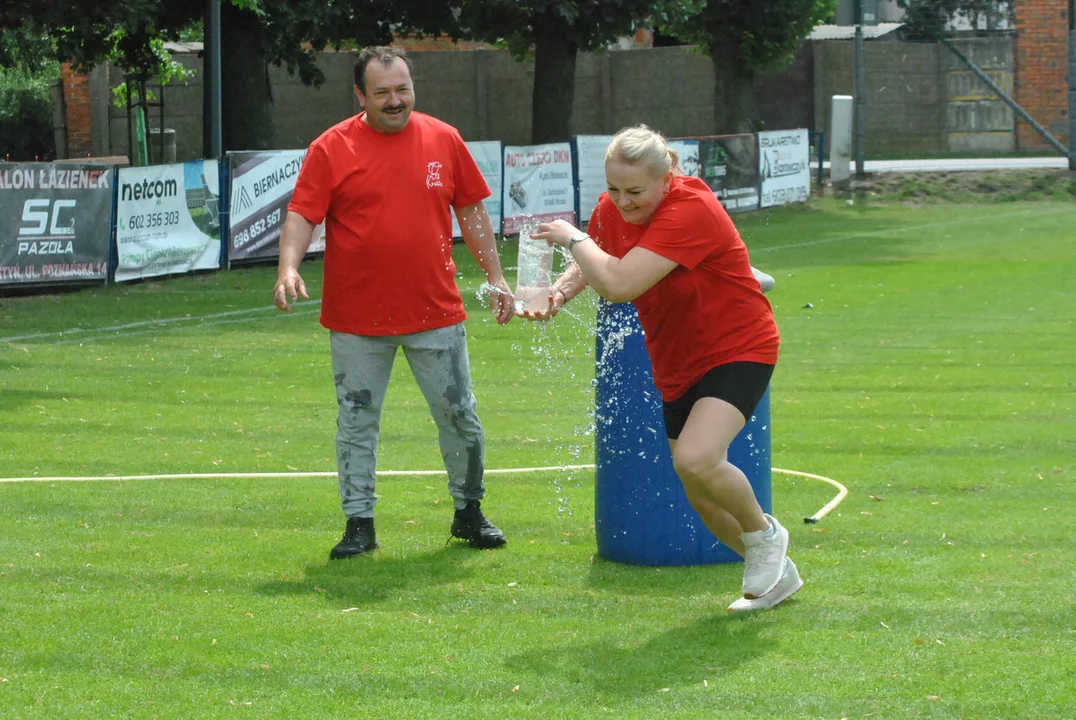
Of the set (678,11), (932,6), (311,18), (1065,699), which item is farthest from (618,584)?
(932,6)

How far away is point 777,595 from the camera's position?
5.78 metres

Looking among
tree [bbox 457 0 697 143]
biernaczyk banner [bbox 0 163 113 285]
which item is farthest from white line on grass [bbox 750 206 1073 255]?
biernaczyk banner [bbox 0 163 113 285]

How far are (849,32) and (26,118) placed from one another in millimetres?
26199

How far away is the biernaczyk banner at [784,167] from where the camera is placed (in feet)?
100

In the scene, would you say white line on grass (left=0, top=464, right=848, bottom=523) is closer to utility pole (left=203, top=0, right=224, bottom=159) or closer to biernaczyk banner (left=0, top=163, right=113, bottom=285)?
biernaczyk banner (left=0, top=163, right=113, bottom=285)

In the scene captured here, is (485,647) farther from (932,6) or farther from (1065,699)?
(932,6)

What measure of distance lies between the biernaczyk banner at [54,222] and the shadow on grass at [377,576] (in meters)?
11.8

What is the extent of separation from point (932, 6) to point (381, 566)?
39.4 m

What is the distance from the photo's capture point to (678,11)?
98.5 feet

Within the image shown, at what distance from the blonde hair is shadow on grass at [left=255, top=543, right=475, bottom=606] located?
6.22 ft

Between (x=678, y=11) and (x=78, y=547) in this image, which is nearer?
(x=78, y=547)

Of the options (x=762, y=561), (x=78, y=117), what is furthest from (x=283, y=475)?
(x=78, y=117)

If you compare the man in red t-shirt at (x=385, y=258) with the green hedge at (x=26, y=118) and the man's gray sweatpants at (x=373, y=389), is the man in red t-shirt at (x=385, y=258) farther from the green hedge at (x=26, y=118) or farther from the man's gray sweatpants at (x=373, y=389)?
the green hedge at (x=26, y=118)

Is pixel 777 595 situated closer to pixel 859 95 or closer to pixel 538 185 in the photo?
pixel 538 185
